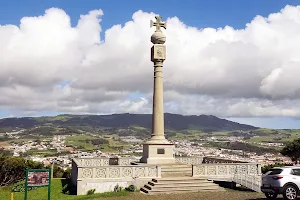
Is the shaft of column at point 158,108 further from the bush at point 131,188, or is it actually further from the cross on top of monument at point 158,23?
the bush at point 131,188

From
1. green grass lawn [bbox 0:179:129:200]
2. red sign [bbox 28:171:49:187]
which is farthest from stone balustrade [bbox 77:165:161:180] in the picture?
red sign [bbox 28:171:49:187]

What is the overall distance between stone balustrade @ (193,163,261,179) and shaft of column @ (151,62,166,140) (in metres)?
4.98

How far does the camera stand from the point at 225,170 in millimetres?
23188

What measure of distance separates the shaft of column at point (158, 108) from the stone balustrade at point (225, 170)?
498 cm

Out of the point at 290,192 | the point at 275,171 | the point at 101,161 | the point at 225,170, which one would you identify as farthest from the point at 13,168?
the point at 290,192

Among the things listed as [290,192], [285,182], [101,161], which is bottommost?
[290,192]

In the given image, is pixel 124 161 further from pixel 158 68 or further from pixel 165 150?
pixel 158 68

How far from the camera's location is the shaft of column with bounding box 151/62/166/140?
26.7 metres

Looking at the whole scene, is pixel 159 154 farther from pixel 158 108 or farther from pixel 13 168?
pixel 13 168

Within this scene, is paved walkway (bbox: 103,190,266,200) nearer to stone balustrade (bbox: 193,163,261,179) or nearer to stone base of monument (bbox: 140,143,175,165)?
stone balustrade (bbox: 193,163,261,179)

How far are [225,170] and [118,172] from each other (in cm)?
760

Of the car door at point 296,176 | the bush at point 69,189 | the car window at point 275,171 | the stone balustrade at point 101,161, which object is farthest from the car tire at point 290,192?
the stone balustrade at point 101,161

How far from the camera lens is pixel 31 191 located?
2311 centimetres

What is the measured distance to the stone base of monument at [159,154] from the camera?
25844mm
